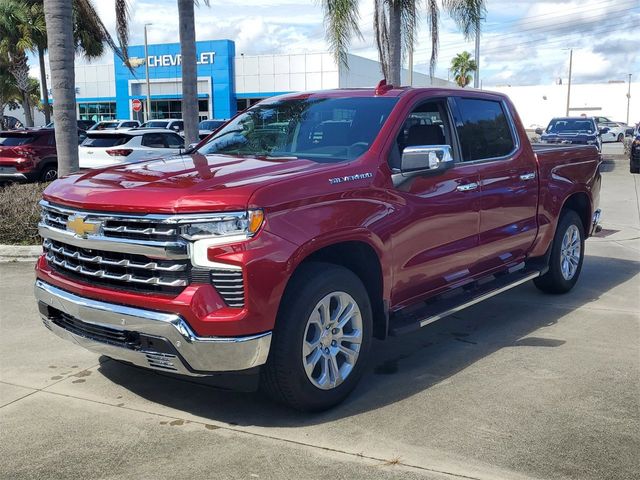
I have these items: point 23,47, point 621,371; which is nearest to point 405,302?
point 621,371

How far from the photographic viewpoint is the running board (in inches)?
190

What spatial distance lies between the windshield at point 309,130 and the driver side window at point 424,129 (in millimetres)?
199

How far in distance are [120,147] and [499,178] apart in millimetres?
11816

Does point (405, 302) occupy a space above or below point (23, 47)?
below

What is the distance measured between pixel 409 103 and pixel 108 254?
2.46 meters

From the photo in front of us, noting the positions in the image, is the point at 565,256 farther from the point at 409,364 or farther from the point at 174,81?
the point at 174,81

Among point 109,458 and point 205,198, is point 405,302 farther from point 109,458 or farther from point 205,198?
point 109,458

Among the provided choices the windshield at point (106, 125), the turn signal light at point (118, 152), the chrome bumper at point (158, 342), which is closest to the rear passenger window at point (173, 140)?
the turn signal light at point (118, 152)

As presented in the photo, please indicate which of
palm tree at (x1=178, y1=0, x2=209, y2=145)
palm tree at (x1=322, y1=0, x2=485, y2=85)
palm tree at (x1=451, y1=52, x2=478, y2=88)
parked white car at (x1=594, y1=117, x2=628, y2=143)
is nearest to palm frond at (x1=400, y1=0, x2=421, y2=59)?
palm tree at (x1=322, y1=0, x2=485, y2=85)

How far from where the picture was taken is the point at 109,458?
378 centimetres

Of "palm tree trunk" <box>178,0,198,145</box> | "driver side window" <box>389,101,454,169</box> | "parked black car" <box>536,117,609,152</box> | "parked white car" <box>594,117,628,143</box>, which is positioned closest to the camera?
"driver side window" <box>389,101,454,169</box>

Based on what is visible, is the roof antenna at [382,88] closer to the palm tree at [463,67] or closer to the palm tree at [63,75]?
the palm tree at [63,75]

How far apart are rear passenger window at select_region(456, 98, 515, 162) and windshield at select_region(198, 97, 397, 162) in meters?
0.85

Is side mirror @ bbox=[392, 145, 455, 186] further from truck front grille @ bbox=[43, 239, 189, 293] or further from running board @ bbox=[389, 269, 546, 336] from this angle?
truck front grille @ bbox=[43, 239, 189, 293]
